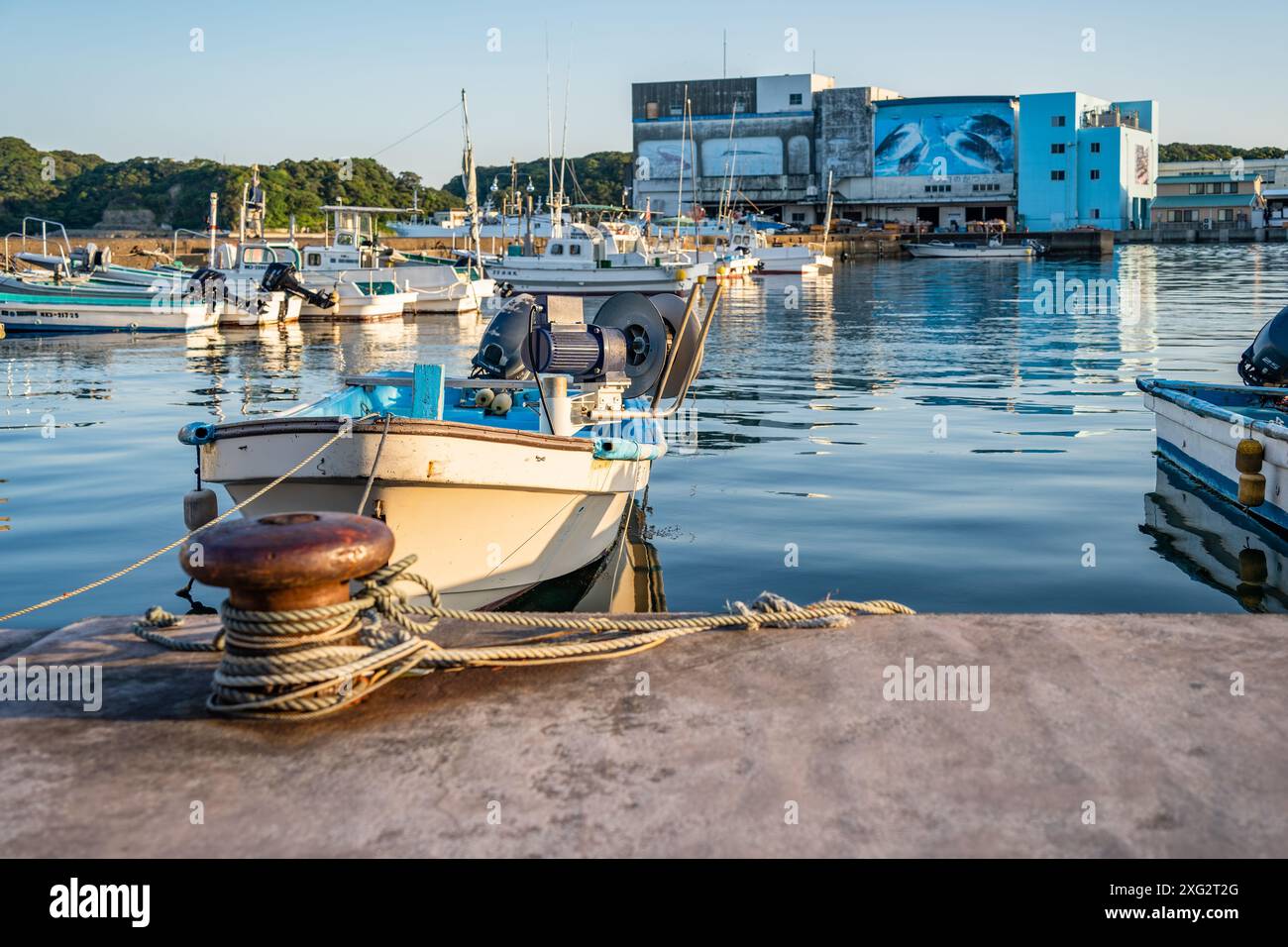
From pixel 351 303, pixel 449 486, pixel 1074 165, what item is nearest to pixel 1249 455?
pixel 449 486

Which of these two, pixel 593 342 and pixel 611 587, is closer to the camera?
pixel 611 587

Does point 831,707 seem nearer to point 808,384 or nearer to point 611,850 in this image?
point 611,850

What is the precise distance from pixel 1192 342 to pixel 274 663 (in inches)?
1080

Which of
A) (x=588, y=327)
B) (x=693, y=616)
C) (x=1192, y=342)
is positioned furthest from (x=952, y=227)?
(x=693, y=616)

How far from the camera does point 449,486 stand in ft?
26.8

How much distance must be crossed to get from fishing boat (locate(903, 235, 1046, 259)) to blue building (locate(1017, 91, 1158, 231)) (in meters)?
9.97

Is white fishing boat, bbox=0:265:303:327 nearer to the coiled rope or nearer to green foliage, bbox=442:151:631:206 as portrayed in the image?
the coiled rope

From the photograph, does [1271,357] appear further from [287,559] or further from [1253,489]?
[287,559]

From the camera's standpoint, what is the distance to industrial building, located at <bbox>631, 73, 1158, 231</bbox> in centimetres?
10056

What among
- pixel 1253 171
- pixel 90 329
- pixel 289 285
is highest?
pixel 1253 171

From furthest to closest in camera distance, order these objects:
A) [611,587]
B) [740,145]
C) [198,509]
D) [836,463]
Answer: [740,145] → [836,463] → [611,587] → [198,509]

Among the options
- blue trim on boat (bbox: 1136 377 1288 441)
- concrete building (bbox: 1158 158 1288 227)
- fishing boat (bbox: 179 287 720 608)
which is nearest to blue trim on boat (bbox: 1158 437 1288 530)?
blue trim on boat (bbox: 1136 377 1288 441)

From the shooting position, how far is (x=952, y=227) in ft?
352

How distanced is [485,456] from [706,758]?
479 centimetres
